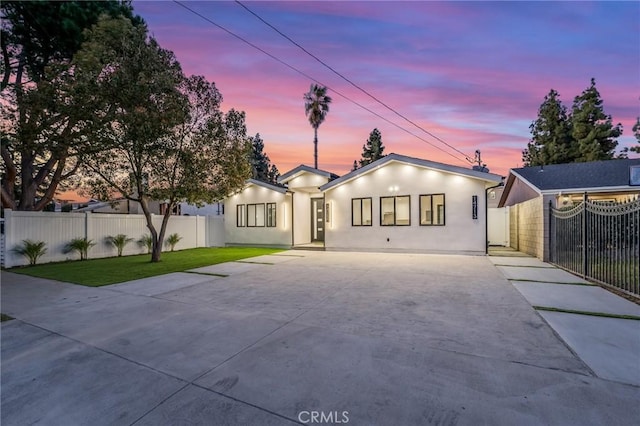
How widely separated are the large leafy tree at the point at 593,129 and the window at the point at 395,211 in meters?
19.2

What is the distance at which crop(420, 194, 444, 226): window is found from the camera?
447 inches

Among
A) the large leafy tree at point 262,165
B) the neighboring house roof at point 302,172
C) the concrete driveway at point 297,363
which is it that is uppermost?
the large leafy tree at point 262,165

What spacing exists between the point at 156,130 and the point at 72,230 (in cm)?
596

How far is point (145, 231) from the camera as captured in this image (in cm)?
1352

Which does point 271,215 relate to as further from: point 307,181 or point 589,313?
point 589,313

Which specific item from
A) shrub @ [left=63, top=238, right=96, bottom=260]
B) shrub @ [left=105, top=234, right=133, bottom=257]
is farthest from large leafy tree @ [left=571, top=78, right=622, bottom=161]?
shrub @ [left=63, top=238, right=96, bottom=260]

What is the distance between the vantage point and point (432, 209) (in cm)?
1150

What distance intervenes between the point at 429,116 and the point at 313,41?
30.0 ft

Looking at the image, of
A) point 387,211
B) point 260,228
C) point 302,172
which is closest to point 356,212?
point 387,211

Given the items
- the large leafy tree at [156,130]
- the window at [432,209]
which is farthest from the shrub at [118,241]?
the window at [432,209]

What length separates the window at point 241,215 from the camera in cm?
1603

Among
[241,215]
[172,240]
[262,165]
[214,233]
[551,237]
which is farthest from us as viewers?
[262,165]

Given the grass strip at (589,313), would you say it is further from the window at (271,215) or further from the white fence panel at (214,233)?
the white fence panel at (214,233)

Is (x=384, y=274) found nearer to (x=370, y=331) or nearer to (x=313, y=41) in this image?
(x=370, y=331)
